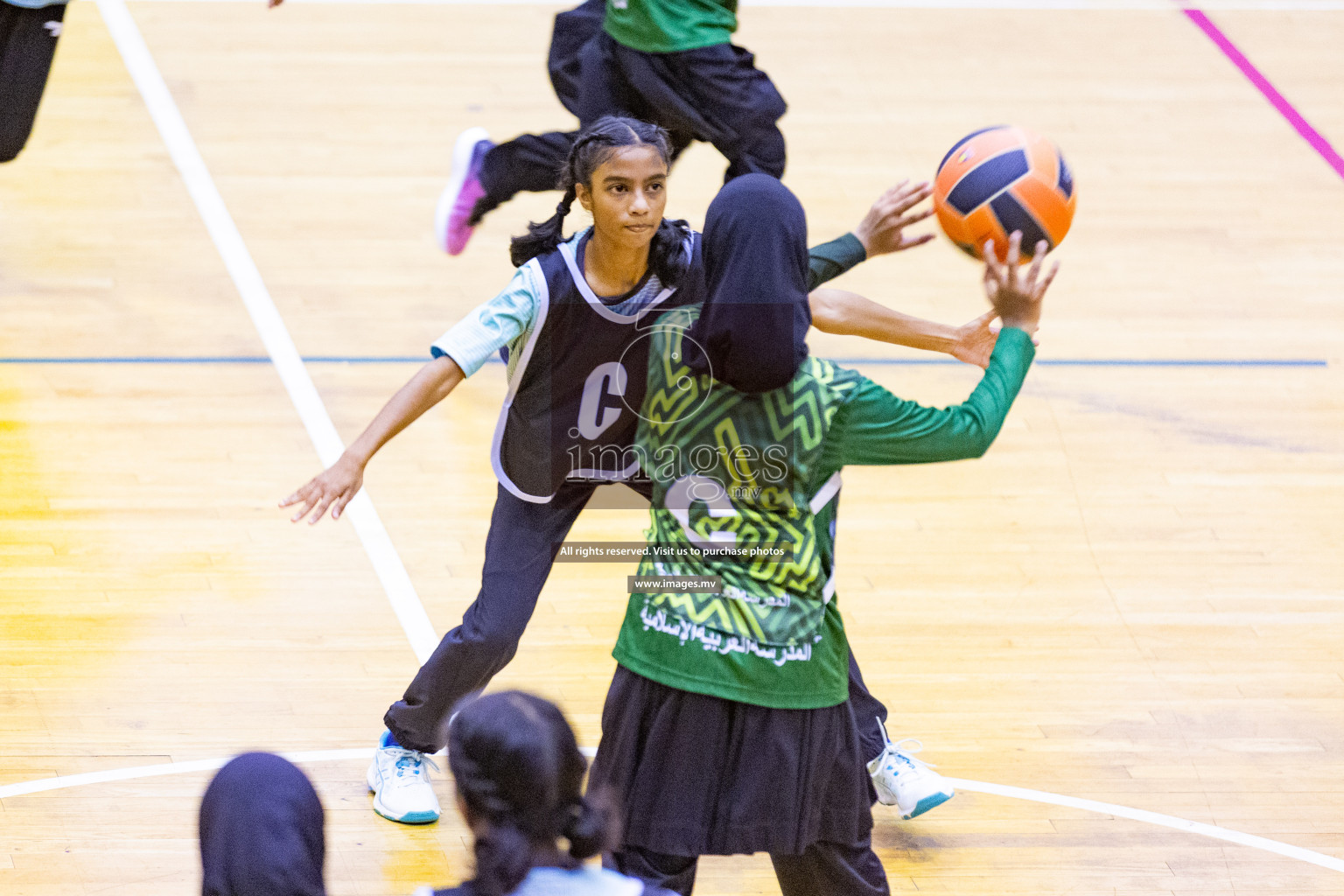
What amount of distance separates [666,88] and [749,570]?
2833mm

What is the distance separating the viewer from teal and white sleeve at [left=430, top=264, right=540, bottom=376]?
2951 millimetres

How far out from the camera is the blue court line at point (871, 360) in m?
5.54

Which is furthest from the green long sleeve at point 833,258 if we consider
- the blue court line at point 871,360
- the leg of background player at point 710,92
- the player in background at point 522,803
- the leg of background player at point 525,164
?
the blue court line at point 871,360

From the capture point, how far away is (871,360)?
5848 millimetres

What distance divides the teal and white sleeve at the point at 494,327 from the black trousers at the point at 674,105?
2.07m

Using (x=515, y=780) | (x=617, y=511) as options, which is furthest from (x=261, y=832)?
(x=617, y=511)

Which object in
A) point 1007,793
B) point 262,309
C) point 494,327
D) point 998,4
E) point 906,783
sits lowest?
point 262,309

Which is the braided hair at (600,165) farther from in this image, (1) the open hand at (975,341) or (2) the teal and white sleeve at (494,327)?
(1) the open hand at (975,341)

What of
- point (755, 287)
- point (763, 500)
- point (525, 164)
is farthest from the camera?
point (525, 164)

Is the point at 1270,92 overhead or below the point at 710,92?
below

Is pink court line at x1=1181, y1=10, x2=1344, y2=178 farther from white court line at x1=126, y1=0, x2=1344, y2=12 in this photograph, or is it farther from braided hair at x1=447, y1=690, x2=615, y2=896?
braided hair at x1=447, y1=690, x2=615, y2=896

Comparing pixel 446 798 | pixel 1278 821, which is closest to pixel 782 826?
pixel 446 798

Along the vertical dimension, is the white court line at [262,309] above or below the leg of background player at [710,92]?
below

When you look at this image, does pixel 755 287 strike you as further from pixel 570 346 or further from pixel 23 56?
pixel 23 56
